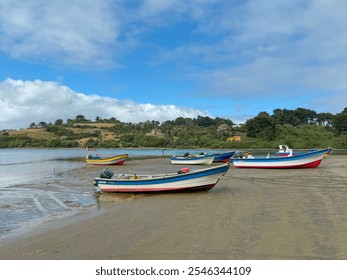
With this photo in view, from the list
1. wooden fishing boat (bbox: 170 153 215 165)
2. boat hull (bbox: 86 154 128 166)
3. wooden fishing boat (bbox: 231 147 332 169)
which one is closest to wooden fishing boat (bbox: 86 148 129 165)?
boat hull (bbox: 86 154 128 166)

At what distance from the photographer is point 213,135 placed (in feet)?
394

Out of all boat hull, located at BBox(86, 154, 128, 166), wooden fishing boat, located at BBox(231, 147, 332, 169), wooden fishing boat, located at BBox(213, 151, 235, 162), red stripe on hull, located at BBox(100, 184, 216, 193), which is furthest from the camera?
boat hull, located at BBox(86, 154, 128, 166)

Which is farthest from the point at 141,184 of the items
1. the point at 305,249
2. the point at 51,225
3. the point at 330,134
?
the point at 330,134

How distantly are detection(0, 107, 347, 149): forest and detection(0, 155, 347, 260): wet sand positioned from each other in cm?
8688

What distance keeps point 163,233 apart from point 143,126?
150m

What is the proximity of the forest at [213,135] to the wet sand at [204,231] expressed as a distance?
86.9m

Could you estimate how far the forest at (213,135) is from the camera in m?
101

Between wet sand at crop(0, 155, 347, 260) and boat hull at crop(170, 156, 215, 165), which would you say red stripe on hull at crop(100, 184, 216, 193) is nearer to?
wet sand at crop(0, 155, 347, 260)

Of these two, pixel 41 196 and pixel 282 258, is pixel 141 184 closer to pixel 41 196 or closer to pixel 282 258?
pixel 41 196

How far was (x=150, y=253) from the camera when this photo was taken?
7.45 m

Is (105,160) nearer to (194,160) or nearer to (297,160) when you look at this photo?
(194,160)

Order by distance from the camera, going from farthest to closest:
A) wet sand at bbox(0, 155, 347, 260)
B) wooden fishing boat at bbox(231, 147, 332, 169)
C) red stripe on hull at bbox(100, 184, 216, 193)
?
wooden fishing boat at bbox(231, 147, 332, 169) → red stripe on hull at bbox(100, 184, 216, 193) → wet sand at bbox(0, 155, 347, 260)

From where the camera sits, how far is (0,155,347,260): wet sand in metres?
7.34

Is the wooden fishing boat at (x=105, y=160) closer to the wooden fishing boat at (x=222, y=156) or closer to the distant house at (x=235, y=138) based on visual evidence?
the wooden fishing boat at (x=222, y=156)
